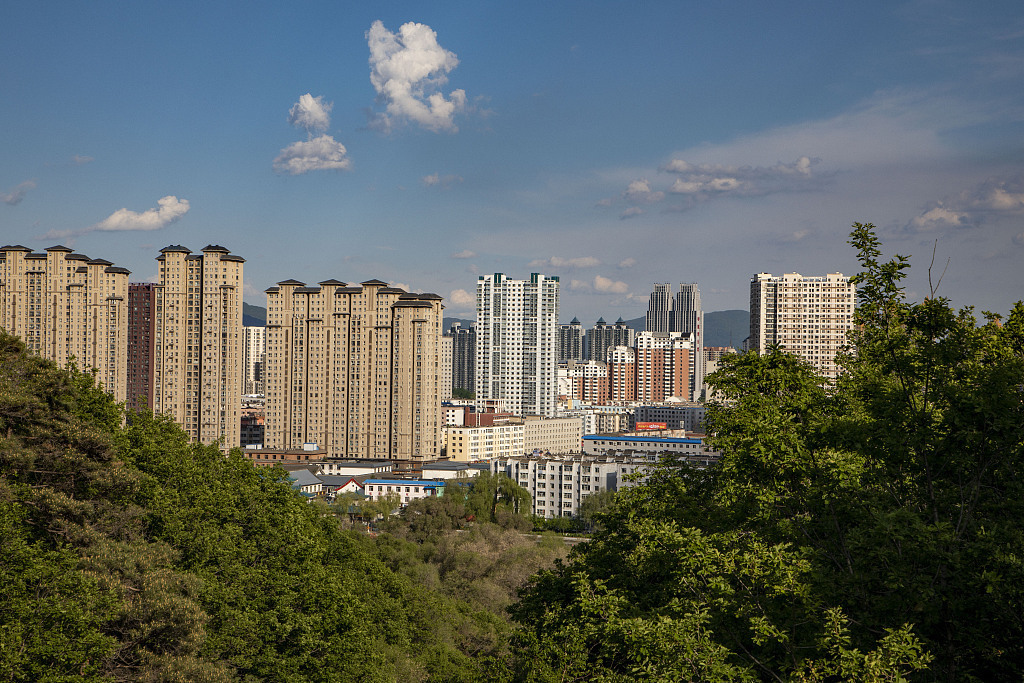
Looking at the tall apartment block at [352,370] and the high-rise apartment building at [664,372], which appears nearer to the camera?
the tall apartment block at [352,370]

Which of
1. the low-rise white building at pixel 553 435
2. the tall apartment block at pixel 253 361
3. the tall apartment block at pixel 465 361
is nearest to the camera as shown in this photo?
the low-rise white building at pixel 553 435

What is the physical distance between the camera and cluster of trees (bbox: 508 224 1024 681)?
739 centimetres

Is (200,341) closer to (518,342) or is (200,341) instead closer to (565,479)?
(565,479)

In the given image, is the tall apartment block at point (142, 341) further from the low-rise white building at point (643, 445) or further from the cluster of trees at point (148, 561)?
the cluster of trees at point (148, 561)

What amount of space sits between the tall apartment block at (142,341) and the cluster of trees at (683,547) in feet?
192

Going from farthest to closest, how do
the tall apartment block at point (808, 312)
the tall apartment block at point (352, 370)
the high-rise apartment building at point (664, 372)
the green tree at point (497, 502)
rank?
the high-rise apartment building at point (664, 372) < the tall apartment block at point (808, 312) < the tall apartment block at point (352, 370) < the green tree at point (497, 502)

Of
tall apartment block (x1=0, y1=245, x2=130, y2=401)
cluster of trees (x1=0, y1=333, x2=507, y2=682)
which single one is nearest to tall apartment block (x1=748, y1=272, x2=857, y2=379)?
tall apartment block (x1=0, y1=245, x2=130, y2=401)

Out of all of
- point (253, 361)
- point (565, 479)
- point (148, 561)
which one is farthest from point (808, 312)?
point (253, 361)

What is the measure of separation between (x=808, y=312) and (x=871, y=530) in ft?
271

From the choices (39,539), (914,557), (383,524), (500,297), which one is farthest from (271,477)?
(500,297)

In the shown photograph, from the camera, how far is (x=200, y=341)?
72.1 m

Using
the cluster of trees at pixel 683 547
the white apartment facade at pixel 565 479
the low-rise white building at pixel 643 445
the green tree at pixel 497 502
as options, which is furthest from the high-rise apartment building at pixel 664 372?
the cluster of trees at pixel 683 547

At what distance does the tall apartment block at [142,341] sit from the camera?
72750mm

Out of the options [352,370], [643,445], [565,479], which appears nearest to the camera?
[565,479]
